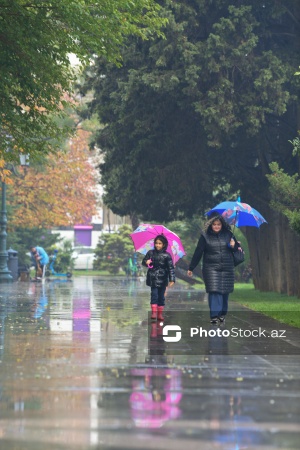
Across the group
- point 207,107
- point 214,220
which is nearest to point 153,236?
point 214,220

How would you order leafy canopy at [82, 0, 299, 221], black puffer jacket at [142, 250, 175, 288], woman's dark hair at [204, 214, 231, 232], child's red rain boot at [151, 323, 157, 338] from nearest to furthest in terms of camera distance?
child's red rain boot at [151, 323, 157, 338] < woman's dark hair at [204, 214, 231, 232] < black puffer jacket at [142, 250, 175, 288] < leafy canopy at [82, 0, 299, 221]

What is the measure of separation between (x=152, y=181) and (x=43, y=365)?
2355cm

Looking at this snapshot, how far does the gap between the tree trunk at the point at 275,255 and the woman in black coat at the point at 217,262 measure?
15.3 metres

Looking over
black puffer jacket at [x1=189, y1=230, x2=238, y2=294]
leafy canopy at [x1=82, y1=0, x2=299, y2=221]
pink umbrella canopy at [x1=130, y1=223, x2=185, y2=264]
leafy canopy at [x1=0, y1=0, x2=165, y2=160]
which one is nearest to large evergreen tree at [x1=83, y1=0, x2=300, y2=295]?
leafy canopy at [x1=82, y1=0, x2=299, y2=221]

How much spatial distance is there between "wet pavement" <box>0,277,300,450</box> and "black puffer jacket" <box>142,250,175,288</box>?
1601mm

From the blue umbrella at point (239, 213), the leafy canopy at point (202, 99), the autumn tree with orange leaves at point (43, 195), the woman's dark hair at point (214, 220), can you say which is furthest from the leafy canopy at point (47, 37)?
the autumn tree with orange leaves at point (43, 195)

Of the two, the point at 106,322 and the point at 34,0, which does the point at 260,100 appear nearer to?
the point at 34,0

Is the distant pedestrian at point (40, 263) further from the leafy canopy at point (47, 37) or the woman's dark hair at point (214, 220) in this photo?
the woman's dark hair at point (214, 220)

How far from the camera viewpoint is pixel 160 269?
20.5 meters

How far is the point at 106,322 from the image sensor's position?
65.5ft

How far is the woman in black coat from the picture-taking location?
19203 millimetres

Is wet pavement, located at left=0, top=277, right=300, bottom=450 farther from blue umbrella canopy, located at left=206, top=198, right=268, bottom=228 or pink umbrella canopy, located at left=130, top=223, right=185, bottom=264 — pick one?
blue umbrella canopy, located at left=206, top=198, right=268, bottom=228

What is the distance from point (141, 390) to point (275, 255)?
1127 inches

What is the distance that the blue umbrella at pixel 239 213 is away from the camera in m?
24.9
